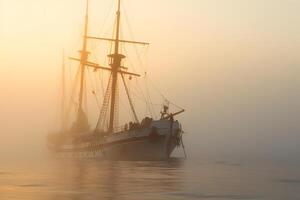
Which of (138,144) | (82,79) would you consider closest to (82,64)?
(82,79)

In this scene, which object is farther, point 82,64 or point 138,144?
point 82,64

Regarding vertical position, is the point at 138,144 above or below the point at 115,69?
below

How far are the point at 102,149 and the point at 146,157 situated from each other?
6.74 meters

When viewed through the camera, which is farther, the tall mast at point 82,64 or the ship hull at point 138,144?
the tall mast at point 82,64

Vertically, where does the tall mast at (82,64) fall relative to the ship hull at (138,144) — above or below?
above

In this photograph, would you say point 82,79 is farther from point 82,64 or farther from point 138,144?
point 138,144

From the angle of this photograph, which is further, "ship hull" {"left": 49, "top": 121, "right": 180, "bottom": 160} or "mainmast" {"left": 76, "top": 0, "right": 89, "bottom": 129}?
"mainmast" {"left": 76, "top": 0, "right": 89, "bottom": 129}

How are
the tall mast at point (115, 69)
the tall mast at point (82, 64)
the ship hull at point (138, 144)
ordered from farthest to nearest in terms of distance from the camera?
the tall mast at point (82, 64) → the tall mast at point (115, 69) → the ship hull at point (138, 144)

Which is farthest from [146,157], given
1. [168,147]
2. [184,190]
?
[184,190]

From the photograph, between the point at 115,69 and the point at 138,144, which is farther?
the point at 115,69

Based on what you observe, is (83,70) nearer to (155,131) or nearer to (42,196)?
(155,131)

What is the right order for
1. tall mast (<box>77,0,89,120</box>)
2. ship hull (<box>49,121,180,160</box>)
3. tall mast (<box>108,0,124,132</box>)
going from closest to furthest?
ship hull (<box>49,121,180,160</box>)
tall mast (<box>108,0,124,132</box>)
tall mast (<box>77,0,89,120</box>)

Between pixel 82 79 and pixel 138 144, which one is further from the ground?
pixel 82 79

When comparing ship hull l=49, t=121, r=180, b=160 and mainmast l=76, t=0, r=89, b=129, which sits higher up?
mainmast l=76, t=0, r=89, b=129
